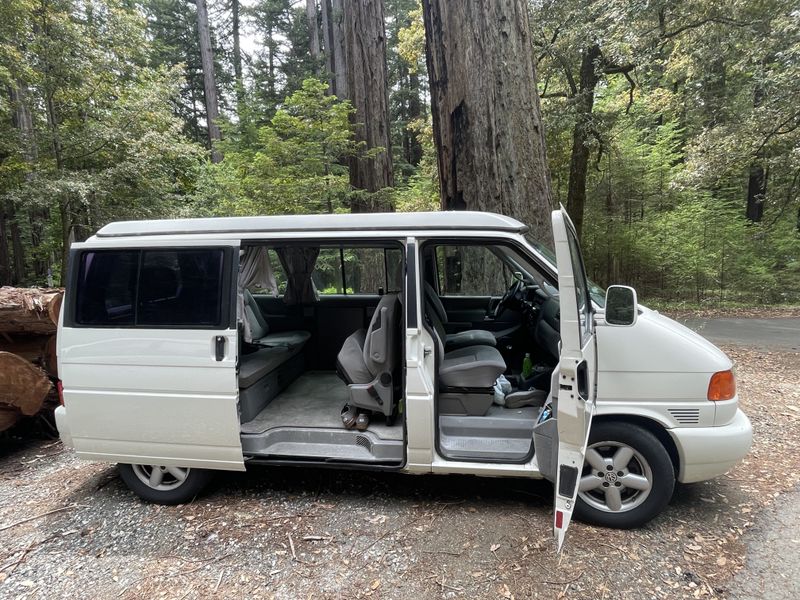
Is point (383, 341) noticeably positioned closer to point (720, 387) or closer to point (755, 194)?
point (720, 387)

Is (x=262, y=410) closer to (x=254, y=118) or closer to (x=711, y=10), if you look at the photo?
(x=711, y=10)

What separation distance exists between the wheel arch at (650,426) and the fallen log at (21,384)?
4935 mm

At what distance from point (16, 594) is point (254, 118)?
1517 centimetres

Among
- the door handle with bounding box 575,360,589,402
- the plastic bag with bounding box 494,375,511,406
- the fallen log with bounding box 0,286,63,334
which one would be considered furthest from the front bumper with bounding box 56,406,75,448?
the door handle with bounding box 575,360,589,402

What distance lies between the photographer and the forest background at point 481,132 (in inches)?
333

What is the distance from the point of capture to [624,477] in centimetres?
294

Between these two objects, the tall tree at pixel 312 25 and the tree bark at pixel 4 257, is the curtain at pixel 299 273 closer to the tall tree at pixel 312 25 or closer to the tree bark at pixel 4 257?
the tree bark at pixel 4 257

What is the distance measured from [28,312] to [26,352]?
0.52 meters

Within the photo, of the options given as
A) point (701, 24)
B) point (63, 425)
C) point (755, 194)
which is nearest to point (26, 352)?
point (63, 425)

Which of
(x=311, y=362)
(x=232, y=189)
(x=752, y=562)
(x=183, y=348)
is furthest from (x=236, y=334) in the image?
(x=232, y=189)

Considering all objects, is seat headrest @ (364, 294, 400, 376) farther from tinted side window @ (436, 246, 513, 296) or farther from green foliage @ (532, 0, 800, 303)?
green foliage @ (532, 0, 800, 303)

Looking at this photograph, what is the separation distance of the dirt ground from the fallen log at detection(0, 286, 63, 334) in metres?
1.52

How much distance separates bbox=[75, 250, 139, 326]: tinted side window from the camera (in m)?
3.19

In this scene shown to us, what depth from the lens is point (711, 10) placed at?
9.62m
